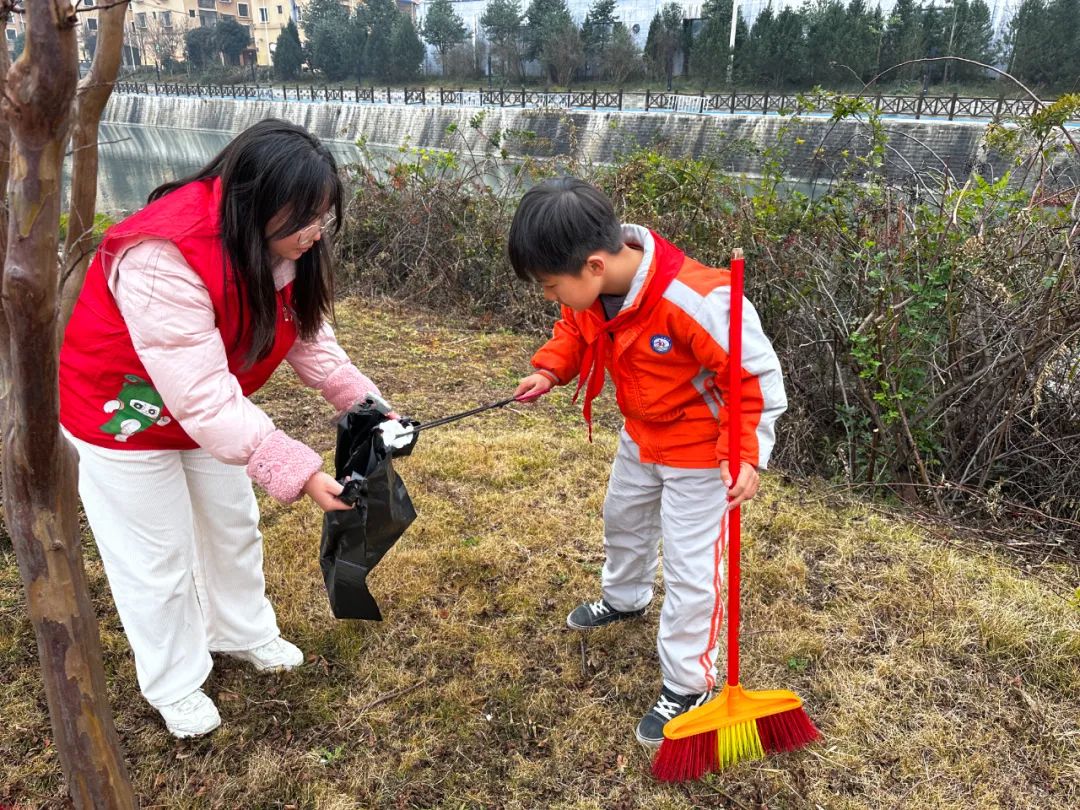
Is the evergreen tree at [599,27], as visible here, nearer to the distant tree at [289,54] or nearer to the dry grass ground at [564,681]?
the distant tree at [289,54]

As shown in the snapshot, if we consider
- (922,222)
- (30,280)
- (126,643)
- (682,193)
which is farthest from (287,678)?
(682,193)

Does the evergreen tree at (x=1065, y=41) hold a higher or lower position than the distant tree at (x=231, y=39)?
lower

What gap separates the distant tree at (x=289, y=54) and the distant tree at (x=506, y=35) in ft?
36.1

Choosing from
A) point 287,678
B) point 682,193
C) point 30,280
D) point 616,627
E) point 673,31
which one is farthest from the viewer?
point 673,31

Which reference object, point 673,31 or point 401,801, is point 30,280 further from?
point 673,31

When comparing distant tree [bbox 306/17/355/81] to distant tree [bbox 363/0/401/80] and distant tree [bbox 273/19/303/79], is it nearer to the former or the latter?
distant tree [bbox 273/19/303/79]

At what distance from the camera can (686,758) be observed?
185 centimetres

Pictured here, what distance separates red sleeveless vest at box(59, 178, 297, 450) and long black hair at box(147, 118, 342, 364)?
3 cm

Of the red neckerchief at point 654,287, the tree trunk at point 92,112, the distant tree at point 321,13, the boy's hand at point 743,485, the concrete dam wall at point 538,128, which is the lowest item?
the boy's hand at point 743,485

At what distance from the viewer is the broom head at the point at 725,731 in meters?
1.83

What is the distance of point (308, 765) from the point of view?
1924 millimetres

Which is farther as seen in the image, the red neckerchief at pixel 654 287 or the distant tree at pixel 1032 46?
the distant tree at pixel 1032 46

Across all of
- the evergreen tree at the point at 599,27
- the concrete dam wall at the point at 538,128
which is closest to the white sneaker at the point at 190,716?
the concrete dam wall at the point at 538,128

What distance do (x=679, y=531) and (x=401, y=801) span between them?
944mm
